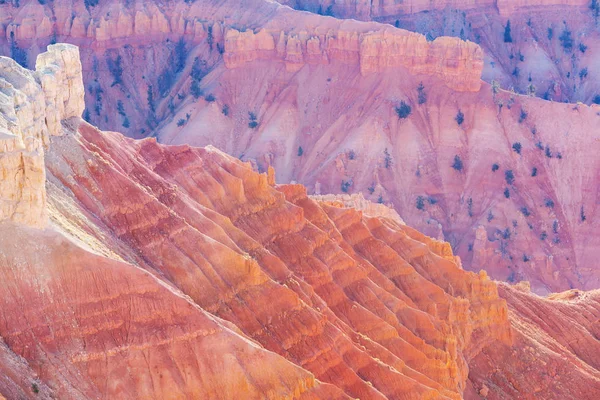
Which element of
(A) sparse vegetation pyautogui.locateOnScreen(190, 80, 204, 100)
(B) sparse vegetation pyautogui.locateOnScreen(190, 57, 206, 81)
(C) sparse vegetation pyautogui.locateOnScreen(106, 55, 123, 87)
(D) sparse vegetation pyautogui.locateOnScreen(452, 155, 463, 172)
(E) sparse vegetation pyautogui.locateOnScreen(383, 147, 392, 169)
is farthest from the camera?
(C) sparse vegetation pyautogui.locateOnScreen(106, 55, 123, 87)

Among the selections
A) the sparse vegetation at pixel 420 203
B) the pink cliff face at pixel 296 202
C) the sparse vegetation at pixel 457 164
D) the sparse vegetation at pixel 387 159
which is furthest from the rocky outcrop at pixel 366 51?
the sparse vegetation at pixel 420 203

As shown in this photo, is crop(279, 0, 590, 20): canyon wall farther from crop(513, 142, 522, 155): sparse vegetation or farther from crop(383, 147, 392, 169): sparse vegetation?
crop(383, 147, 392, 169): sparse vegetation

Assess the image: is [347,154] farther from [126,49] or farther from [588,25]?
[588,25]

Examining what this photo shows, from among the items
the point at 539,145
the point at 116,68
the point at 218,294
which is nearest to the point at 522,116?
the point at 539,145

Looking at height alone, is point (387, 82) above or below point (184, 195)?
below

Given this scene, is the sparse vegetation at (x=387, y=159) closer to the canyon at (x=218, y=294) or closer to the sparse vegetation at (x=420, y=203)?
the sparse vegetation at (x=420, y=203)

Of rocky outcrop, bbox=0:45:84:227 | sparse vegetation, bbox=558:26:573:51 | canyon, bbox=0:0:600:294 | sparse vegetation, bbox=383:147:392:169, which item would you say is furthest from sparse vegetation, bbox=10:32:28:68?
rocky outcrop, bbox=0:45:84:227

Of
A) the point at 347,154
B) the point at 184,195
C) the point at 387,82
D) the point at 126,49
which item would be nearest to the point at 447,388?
the point at 184,195

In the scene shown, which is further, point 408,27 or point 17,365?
point 408,27
